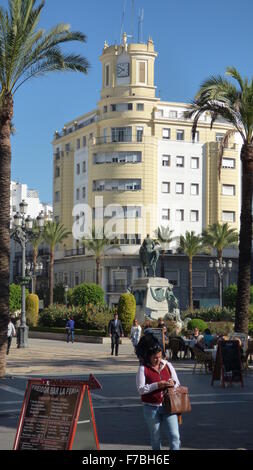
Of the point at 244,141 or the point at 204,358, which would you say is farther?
the point at 244,141

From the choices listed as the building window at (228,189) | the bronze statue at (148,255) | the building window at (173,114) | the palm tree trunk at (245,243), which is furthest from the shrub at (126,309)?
the building window at (173,114)

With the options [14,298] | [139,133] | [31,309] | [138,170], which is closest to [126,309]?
[31,309]

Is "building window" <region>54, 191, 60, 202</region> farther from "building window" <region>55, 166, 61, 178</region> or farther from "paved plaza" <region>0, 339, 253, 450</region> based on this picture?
"paved plaza" <region>0, 339, 253, 450</region>

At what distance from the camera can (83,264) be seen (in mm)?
81312

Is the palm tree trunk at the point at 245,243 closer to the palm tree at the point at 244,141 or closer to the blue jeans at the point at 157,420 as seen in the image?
the palm tree at the point at 244,141

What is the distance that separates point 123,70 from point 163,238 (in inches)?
692

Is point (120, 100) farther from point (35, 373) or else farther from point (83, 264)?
point (35, 373)

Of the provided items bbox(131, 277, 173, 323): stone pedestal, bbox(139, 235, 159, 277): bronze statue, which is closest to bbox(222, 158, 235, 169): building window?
bbox(139, 235, 159, 277): bronze statue

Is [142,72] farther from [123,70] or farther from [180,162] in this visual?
[180,162]

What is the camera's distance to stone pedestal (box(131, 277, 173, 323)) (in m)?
46.8

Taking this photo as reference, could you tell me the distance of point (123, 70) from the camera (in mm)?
81125

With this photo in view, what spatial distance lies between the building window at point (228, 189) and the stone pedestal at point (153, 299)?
123 feet

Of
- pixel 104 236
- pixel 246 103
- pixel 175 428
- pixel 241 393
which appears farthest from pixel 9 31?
pixel 104 236

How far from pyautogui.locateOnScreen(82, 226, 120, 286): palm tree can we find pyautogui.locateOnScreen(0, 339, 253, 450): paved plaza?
4548 cm
